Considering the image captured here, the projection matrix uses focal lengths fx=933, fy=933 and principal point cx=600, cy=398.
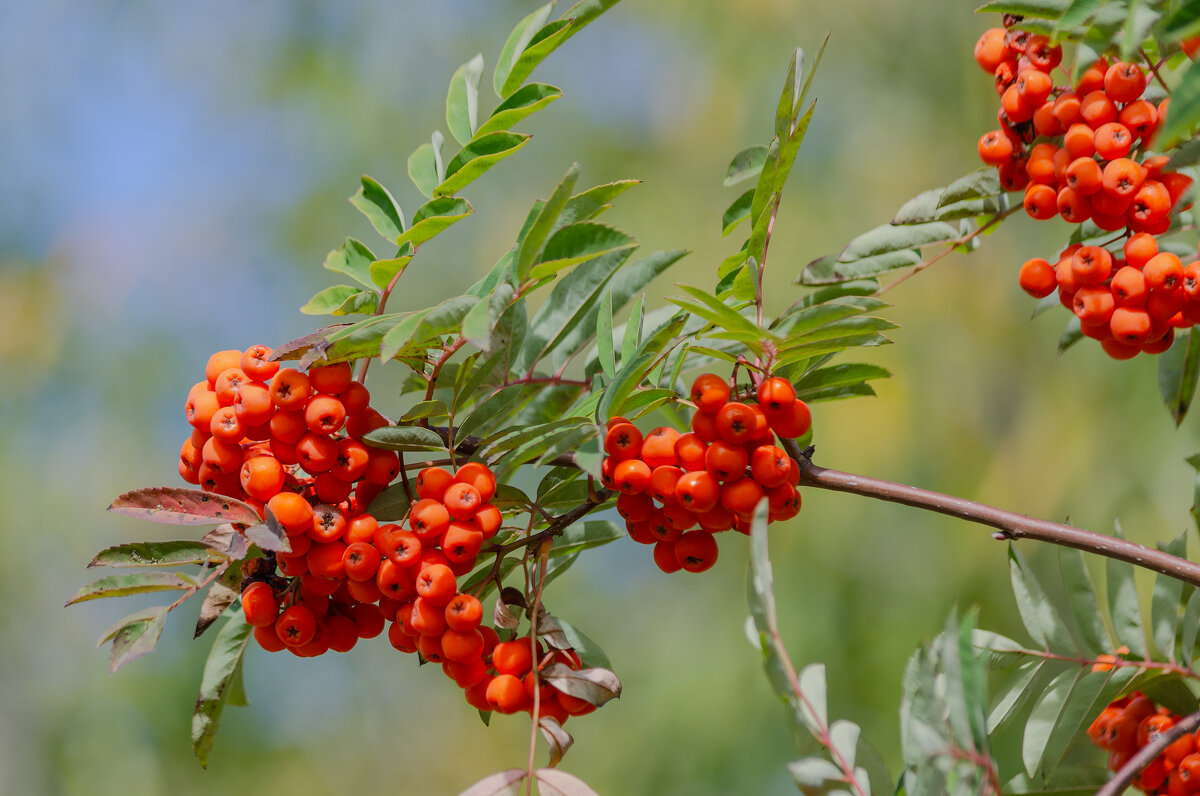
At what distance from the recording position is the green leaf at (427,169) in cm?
80

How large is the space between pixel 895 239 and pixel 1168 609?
1.23 feet

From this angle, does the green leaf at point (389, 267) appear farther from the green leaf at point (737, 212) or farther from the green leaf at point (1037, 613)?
the green leaf at point (1037, 613)

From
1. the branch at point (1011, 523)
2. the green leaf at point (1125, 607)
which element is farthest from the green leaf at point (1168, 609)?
the branch at point (1011, 523)

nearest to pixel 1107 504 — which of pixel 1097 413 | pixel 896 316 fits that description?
pixel 1097 413

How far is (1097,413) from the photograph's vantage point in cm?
304

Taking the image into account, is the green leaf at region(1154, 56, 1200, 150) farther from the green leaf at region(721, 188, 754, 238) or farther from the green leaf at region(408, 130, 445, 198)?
the green leaf at region(408, 130, 445, 198)

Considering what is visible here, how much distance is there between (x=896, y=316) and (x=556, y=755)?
2.86 m

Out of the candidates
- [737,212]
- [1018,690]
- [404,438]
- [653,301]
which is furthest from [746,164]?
[653,301]

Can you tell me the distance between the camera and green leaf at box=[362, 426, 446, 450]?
63 centimetres

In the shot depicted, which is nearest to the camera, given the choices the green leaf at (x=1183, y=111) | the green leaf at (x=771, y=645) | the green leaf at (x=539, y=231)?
the green leaf at (x=1183, y=111)

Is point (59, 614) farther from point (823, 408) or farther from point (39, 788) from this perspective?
point (823, 408)

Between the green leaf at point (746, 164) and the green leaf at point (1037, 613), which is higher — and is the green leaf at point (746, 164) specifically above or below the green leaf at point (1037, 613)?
above

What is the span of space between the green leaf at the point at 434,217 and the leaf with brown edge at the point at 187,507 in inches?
8.6

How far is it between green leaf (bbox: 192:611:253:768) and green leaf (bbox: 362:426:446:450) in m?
0.20
